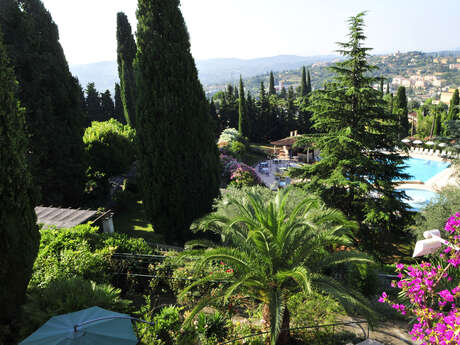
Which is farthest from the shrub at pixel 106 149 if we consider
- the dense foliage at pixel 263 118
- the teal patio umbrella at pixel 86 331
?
the dense foliage at pixel 263 118

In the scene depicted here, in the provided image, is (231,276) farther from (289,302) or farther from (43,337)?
(43,337)

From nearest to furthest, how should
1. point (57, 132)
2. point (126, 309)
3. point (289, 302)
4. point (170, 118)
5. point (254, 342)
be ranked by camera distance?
point (254, 342), point (126, 309), point (289, 302), point (170, 118), point (57, 132)

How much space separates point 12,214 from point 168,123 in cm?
622

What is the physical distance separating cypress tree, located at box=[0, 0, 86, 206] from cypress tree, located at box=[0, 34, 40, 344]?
25.0 ft

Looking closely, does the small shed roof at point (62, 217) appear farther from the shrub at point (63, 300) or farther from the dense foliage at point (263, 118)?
the dense foliage at point (263, 118)

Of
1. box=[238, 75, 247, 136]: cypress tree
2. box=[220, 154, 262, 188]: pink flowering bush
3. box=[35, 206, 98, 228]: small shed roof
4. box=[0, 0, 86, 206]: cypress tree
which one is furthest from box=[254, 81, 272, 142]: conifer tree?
box=[35, 206, 98, 228]: small shed roof

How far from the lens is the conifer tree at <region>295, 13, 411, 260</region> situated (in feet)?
36.8

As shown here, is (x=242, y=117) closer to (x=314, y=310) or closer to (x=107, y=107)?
(x=107, y=107)

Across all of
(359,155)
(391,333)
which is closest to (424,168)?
(359,155)

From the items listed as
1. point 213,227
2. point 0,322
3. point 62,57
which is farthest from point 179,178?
point 62,57

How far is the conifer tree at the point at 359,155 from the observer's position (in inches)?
442

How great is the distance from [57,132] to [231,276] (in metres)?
11.4

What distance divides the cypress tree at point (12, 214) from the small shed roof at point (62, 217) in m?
3.33

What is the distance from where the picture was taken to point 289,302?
23.0 feet
